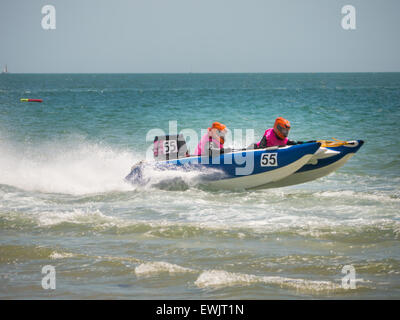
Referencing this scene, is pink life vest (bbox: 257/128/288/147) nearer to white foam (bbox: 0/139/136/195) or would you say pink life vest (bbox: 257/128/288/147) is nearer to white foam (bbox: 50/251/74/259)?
white foam (bbox: 0/139/136/195)

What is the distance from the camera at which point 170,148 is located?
10.9 meters

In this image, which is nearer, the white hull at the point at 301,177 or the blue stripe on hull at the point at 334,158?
the blue stripe on hull at the point at 334,158

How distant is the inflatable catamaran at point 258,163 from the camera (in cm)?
1028

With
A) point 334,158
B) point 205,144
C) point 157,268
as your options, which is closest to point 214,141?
point 205,144

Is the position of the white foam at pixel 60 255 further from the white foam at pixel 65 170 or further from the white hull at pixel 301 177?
the white hull at pixel 301 177

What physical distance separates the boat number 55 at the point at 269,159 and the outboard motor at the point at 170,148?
1.59 meters

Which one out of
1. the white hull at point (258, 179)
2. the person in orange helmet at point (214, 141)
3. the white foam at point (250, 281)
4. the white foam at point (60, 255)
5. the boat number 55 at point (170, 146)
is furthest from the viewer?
the boat number 55 at point (170, 146)

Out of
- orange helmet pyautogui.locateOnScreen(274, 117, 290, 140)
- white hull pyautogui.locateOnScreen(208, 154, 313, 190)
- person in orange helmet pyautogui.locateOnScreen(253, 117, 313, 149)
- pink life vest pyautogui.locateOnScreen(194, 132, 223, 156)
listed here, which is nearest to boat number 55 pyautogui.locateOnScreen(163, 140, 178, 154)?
pink life vest pyautogui.locateOnScreen(194, 132, 223, 156)

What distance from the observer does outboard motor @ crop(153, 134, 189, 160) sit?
10.9 metres

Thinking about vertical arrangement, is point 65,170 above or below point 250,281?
above

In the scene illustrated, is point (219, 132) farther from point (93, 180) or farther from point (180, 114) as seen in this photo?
point (180, 114)

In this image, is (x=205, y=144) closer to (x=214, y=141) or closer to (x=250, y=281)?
(x=214, y=141)

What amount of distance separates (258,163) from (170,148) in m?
1.83

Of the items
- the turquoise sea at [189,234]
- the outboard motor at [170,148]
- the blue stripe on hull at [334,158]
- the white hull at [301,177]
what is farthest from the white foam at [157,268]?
the blue stripe on hull at [334,158]
